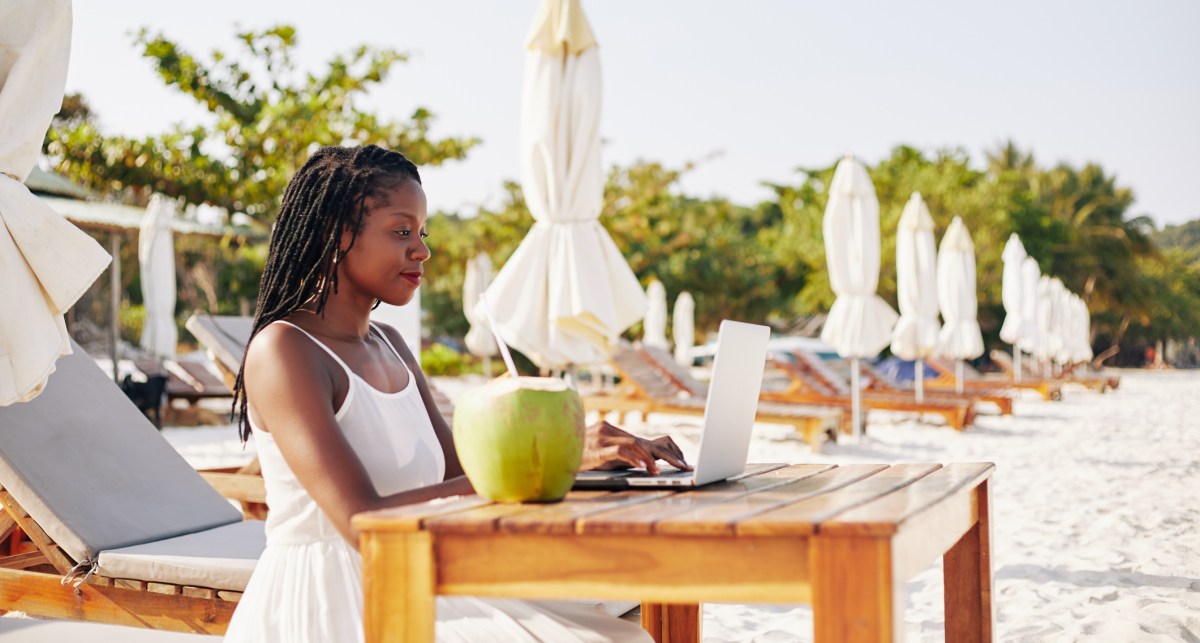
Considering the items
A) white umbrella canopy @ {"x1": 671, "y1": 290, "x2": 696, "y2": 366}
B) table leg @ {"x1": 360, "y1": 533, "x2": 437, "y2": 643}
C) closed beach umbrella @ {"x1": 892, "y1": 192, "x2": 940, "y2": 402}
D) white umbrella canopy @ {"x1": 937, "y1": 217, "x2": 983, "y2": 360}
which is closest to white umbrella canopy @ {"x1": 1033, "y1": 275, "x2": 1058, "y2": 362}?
white umbrella canopy @ {"x1": 671, "y1": 290, "x2": 696, "y2": 366}

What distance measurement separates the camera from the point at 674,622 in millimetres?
2408

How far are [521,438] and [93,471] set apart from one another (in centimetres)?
202

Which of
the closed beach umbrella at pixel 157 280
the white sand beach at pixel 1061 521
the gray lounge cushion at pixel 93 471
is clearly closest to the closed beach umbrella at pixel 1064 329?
the white sand beach at pixel 1061 521

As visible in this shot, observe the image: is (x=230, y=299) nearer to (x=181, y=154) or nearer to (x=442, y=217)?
(x=181, y=154)

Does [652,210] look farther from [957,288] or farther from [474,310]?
[957,288]

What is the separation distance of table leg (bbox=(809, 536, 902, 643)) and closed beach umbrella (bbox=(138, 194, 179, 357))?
13.1 metres

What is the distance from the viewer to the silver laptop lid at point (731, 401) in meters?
1.62

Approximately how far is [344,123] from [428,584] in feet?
60.0

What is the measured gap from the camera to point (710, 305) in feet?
106

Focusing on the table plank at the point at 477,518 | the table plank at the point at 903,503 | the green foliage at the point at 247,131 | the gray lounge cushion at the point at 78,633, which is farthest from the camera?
the green foliage at the point at 247,131

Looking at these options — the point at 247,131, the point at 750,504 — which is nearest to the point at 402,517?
the point at 750,504

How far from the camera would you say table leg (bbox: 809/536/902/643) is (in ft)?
3.91

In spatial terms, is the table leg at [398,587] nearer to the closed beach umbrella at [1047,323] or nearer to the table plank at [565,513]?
the table plank at [565,513]

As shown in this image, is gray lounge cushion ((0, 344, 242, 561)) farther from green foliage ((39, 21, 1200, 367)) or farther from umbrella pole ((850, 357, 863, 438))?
green foliage ((39, 21, 1200, 367))
